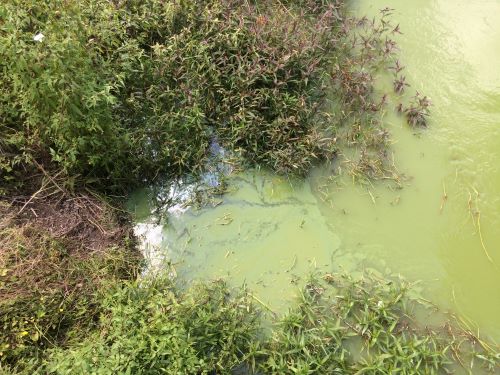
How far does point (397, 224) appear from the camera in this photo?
9.04 ft

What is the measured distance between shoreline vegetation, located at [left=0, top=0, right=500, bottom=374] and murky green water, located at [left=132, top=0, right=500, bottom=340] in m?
0.13

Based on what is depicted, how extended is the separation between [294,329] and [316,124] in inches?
53.5

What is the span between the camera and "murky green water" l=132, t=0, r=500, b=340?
2588 mm

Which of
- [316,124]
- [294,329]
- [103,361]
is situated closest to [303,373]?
[294,329]

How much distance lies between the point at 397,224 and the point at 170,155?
1473 millimetres

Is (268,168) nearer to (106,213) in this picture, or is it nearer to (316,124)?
(316,124)

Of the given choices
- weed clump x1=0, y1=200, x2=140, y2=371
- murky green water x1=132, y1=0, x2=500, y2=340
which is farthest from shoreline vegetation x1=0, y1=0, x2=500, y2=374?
murky green water x1=132, y1=0, x2=500, y2=340

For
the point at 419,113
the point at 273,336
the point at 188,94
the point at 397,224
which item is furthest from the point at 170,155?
the point at 419,113

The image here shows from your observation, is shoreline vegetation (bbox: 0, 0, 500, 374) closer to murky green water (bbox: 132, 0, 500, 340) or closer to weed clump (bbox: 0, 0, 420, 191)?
weed clump (bbox: 0, 0, 420, 191)

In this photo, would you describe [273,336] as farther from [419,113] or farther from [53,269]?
[419,113]

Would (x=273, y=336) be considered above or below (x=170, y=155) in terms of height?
below

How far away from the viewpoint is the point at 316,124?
9.98 ft

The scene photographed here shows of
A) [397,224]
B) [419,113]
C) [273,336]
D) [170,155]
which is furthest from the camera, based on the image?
[419,113]

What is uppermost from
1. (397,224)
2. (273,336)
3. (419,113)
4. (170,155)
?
(419,113)
